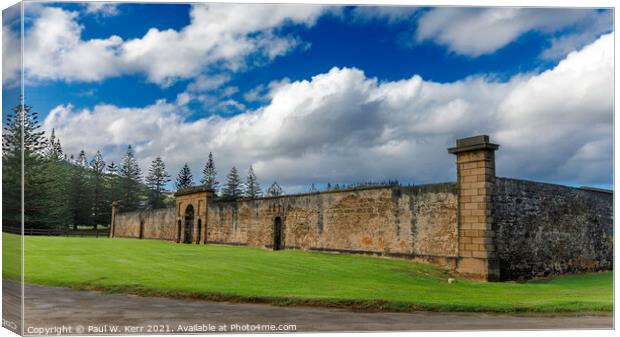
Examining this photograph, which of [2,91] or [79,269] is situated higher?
[2,91]

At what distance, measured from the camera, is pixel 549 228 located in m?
17.2

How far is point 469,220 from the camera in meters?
15.4

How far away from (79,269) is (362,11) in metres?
8.14

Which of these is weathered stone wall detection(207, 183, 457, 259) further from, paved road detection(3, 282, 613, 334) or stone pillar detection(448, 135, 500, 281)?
paved road detection(3, 282, 613, 334)

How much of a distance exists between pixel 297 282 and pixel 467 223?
5825 millimetres

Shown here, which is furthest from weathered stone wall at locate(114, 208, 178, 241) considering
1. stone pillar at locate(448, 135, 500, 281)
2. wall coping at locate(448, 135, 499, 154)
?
wall coping at locate(448, 135, 499, 154)

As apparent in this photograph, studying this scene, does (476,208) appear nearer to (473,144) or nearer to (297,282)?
(473,144)

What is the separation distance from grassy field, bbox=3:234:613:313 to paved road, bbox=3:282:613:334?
0.44 metres

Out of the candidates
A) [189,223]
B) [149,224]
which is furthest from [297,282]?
[149,224]

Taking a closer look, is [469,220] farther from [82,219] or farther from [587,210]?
[82,219]

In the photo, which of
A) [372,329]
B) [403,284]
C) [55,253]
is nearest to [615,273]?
[403,284]

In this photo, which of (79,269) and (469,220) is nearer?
(79,269)

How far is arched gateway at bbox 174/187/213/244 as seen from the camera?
28.9 meters

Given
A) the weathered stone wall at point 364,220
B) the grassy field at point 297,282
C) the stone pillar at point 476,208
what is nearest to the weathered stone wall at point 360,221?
the weathered stone wall at point 364,220
